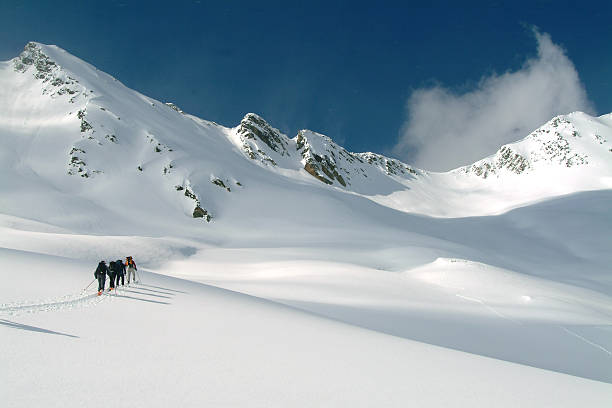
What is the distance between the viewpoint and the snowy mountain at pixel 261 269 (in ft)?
16.8

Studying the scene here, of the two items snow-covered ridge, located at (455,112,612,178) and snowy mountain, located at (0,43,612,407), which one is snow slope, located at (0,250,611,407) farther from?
snow-covered ridge, located at (455,112,612,178)

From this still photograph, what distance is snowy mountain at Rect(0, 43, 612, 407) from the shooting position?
16.8 feet

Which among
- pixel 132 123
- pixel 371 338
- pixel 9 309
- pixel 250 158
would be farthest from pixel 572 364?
pixel 250 158

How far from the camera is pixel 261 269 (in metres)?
25.7

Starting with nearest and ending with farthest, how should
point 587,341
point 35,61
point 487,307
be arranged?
point 587,341 → point 487,307 → point 35,61

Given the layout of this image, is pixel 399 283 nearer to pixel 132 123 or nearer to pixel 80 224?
pixel 80 224

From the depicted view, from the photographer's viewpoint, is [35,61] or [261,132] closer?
[35,61]

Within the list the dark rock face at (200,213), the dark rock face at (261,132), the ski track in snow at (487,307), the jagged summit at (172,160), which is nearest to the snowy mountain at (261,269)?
the ski track in snow at (487,307)

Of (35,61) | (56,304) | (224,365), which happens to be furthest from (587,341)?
(35,61)

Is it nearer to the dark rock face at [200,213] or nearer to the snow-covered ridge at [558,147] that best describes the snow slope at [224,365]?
the dark rock face at [200,213]

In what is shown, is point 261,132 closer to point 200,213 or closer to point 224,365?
point 200,213

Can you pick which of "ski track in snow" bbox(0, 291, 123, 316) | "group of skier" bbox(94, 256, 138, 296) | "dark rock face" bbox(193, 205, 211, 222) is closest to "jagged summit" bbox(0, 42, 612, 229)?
"dark rock face" bbox(193, 205, 211, 222)

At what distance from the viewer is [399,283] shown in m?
20.0

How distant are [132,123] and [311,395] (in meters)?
71.5
